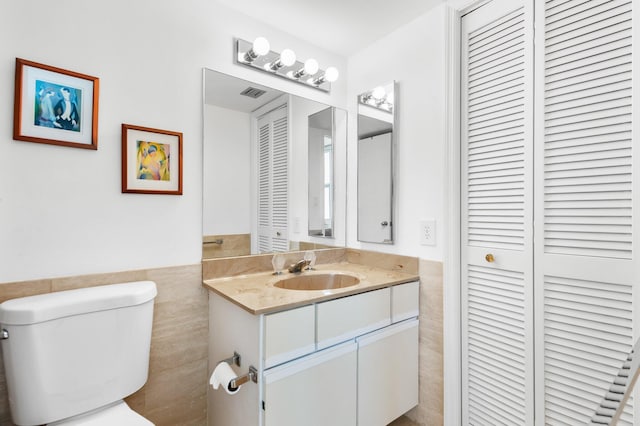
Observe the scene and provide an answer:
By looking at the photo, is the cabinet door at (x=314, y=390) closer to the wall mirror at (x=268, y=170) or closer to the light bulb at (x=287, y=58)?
the wall mirror at (x=268, y=170)

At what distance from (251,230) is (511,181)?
1300mm

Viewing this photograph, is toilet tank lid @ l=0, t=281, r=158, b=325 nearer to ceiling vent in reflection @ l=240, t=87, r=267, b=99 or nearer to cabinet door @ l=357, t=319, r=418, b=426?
cabinet door @ l=357, t=319, r=418, b=426

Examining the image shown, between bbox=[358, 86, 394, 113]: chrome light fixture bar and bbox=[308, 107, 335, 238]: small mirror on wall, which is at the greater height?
bbox=[358, 86, 394, 113]: chrome light fixture bar

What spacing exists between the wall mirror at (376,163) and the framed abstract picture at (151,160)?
1.11 meters

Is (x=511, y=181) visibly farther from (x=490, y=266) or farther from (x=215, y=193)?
(x=215, y=193)

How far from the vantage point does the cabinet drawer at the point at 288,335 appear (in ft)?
3.82

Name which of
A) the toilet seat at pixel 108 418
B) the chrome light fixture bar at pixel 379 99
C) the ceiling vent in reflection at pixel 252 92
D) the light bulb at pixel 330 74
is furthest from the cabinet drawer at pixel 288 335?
the light bulb at pixel 330 74

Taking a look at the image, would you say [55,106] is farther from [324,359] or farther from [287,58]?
[324,359]

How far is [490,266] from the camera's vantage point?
1.49 m

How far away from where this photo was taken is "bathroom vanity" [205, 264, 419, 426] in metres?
1.18

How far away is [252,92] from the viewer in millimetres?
1731

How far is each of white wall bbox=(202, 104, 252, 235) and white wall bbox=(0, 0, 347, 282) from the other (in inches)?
1.7

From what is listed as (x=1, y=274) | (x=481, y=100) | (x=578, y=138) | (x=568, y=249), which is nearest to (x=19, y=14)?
(x=1, y=274)

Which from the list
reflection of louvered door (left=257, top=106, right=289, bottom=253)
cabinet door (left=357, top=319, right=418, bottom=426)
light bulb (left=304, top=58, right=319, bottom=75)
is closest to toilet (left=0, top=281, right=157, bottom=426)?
reflection of louvered door (left=257, top=106, right=289, bottom=253)
